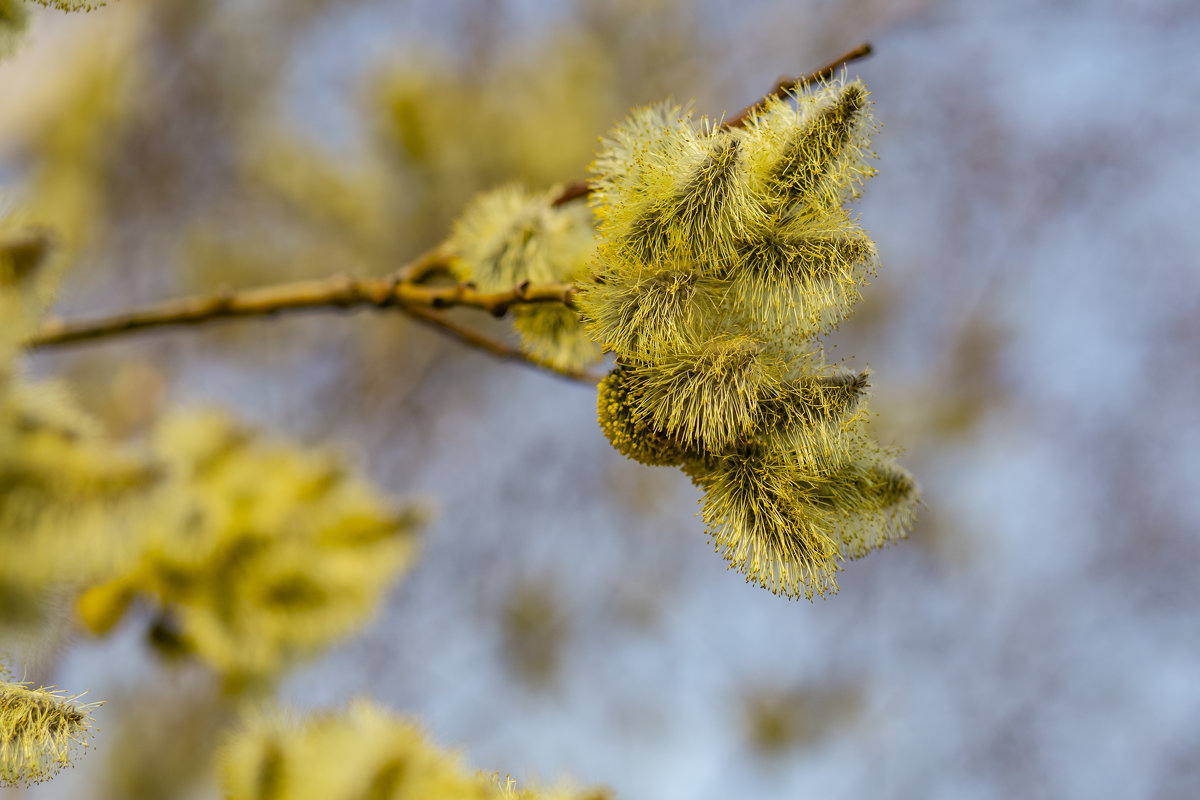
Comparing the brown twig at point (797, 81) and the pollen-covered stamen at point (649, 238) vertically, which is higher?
the brown twig at point (797, 81)

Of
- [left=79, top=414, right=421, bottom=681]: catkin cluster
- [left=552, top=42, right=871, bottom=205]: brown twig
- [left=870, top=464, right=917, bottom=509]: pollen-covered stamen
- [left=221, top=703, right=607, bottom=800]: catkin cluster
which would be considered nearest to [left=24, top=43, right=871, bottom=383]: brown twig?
[left=552, top=42, right=871, bottom=205]: brown twig

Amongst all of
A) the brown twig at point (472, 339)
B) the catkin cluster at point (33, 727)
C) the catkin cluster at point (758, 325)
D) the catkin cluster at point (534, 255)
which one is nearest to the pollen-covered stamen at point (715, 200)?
the catkin cluster at point (758, 325)

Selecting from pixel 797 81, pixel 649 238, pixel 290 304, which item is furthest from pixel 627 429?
pixel 290 304

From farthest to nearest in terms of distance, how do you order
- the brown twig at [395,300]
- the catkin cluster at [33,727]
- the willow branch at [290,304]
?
the willow branch at [290,304] < the brown twig at [395,300] < the catkin cluster at [33,727]

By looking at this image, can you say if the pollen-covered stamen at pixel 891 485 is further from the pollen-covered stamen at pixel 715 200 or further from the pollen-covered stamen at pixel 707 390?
the pollen-covered stamen at pixel 715 200

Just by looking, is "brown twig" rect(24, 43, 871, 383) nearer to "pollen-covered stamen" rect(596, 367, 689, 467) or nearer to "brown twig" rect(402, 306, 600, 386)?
"brown twig" rect(402, 306, 600, 386)

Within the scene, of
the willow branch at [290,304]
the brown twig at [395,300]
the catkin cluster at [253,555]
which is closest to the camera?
the brown twig at [395,300]

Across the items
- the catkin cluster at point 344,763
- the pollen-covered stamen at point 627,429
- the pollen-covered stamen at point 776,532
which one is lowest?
the catkin cluster at point 344,763

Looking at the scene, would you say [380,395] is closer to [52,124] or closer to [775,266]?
[52,124]
